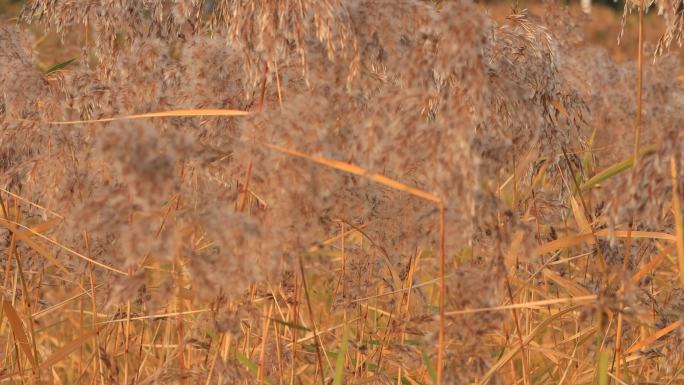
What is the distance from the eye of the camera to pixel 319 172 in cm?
171

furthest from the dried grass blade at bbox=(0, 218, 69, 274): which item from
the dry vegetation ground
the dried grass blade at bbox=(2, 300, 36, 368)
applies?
the dried grass blade at bbox=(2, 300, 36, 368)

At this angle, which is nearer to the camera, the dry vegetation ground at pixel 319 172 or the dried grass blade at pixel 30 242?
the dry vegetation ground at pixel 319 172

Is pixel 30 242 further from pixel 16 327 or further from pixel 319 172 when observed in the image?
pixel 319 172

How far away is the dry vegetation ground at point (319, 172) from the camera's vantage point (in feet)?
5.03

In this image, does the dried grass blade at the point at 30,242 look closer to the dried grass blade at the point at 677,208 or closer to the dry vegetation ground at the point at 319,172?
the dry vegetation ground at the point at 319,172

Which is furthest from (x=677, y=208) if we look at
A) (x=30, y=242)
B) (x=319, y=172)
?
(x=30, y=242)

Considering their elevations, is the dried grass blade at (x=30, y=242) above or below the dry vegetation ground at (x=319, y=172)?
below

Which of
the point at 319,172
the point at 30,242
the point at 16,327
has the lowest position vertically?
the point at 16,327

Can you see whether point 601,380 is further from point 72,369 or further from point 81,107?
point 72,369

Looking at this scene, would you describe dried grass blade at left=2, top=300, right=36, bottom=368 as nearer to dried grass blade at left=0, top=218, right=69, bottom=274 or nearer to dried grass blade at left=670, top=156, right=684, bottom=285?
dried grass blade at left=0, top=218, right=69, bottom=274

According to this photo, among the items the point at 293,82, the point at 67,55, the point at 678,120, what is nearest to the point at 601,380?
the point at 678,120

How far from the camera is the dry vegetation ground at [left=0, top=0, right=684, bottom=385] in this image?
1.53 meters

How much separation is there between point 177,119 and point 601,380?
1.11m

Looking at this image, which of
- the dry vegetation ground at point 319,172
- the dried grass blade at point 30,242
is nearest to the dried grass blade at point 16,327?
the dry vegetation ground at point 319,172
